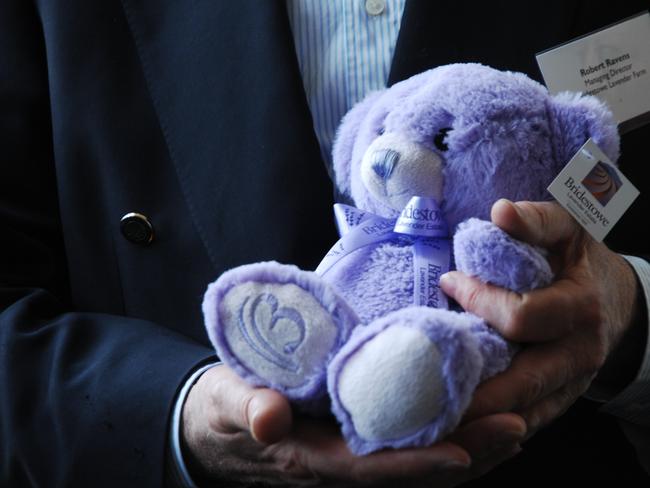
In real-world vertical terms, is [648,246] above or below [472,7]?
below

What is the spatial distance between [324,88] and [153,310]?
0.33 m

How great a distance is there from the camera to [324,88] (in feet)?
2.52

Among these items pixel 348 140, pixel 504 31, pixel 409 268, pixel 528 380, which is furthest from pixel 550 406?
pixel 504 31

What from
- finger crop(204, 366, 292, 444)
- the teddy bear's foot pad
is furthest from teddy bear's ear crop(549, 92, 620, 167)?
finger crop(204, 366, 292, 444)

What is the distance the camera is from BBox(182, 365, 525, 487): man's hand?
455 millimetres

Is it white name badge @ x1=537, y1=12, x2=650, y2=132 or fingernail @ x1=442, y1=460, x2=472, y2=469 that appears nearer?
fingernail @ x1=442, y1=460, x2=472, y2=469

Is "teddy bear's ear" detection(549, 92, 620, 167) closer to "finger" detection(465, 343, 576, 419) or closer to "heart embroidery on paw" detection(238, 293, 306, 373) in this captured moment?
"finger" detection(465, 343, 576, 419)

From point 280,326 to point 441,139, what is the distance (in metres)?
0.21

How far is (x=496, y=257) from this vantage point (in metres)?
0.49

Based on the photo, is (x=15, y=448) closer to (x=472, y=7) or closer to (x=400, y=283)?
(x=400, y=283)

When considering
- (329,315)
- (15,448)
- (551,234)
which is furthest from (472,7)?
(15,448)

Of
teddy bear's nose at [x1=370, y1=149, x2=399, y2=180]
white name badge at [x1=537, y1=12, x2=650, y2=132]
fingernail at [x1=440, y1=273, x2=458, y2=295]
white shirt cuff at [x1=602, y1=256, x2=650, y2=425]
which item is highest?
teddy bear's nose at [x1=370, y1=149, x2=399, y2=180]

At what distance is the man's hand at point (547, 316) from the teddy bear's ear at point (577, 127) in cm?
6

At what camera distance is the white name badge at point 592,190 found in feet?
1.75
